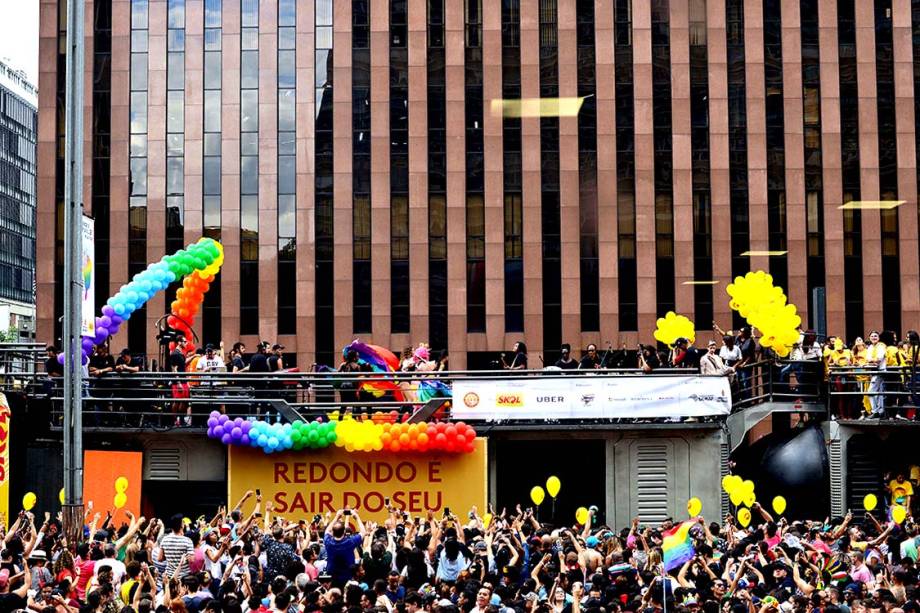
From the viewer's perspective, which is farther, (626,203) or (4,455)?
(626,203)

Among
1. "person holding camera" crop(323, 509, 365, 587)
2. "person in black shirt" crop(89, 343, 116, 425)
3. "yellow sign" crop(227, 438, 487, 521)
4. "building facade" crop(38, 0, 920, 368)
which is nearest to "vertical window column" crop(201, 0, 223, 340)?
"building facade" crop(38, 0, 920, 368)

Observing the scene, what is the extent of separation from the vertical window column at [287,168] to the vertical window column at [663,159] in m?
13.5

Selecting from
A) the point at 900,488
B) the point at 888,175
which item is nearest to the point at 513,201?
the point at 888,175

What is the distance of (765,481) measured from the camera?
2839 centimetres

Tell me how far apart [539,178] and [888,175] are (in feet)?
42.7

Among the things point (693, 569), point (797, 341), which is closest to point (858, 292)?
point (797, 341)

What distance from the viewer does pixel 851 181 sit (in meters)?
55.5

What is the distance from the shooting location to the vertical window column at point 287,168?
55.6 m

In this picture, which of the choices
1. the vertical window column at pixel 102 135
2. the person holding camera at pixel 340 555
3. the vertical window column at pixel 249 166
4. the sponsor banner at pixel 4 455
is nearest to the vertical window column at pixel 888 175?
the vertical window column at pixel 249 166

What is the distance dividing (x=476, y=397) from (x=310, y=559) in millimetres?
11502

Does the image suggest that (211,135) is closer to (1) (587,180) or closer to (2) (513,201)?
(2) (513,201)

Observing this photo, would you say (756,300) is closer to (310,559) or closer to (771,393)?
(771,393)

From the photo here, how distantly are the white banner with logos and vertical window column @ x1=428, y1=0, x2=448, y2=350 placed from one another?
27356 mm

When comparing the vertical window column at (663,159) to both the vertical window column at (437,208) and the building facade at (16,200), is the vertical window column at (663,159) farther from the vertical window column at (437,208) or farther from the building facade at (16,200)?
the building facade at (16,200)
